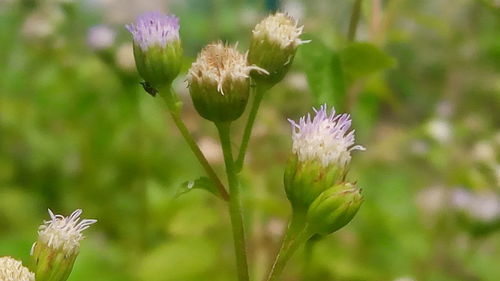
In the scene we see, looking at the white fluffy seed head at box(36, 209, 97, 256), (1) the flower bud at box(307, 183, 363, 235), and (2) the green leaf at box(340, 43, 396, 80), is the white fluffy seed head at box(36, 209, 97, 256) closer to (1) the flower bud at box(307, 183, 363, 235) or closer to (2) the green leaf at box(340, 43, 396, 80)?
(1) the flower bud at box(307, 183, 363, 235)

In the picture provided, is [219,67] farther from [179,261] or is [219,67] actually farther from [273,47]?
[179,261]

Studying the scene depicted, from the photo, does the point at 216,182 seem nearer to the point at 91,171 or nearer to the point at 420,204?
the point at 91,171

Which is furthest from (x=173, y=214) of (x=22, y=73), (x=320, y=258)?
(x=22, y=73)

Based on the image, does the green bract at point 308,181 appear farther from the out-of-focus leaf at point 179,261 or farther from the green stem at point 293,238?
the out-of-focus leaf at point 179,261

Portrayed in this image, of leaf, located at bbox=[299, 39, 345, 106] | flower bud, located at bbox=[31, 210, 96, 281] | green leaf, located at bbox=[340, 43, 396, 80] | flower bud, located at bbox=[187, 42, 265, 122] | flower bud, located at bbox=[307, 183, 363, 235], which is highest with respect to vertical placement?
green leaf, located at bbox=[340, 43, 396, 80]

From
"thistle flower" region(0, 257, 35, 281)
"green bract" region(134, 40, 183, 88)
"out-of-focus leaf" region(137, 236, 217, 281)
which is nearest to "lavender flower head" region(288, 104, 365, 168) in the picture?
"green bract" region(134, 40, 183, 88)

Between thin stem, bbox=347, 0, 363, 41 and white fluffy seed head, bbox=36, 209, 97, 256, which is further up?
thin stem, bbox=347, 0, 363, 41

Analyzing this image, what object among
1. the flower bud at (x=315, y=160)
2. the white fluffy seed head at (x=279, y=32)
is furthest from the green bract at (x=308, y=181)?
the white fluffy seed head at (x=279, y=32)
